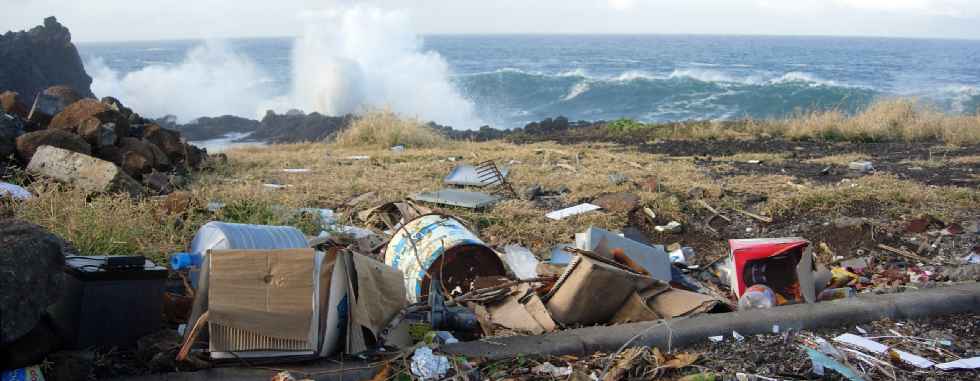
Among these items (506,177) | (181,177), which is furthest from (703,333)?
(181,177)

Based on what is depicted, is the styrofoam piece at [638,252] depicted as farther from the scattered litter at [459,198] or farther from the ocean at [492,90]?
the ocean at [492,90]

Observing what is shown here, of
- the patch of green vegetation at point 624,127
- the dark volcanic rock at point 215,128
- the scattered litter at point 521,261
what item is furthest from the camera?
the dark volcanic rock at point 215,128

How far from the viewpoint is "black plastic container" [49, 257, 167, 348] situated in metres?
2.56

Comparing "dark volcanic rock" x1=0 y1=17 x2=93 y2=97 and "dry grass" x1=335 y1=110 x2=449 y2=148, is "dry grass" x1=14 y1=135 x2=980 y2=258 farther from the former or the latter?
"dark volcanic rock" x1=0 y1=17 x2=93 y2=97

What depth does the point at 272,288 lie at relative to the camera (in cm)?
257

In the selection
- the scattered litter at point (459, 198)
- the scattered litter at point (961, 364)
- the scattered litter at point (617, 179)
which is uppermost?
the scattered litter at point (961, 364)

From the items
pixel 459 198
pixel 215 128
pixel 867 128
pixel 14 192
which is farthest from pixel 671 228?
pixel 215 128

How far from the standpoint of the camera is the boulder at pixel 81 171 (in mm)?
4977

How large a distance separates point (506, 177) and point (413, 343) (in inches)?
171

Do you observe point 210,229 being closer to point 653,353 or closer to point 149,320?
point 149,320

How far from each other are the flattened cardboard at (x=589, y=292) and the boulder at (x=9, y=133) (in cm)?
455

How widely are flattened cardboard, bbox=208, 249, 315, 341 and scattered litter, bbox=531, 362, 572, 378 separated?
833mm

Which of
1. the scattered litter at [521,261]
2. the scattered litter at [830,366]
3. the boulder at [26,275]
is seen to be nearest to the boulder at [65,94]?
the scattered litter at [521,261]

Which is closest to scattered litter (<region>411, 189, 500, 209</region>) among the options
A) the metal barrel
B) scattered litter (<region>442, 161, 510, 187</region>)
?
scattered litter (<region>442, 161, 510, 187</region>)
